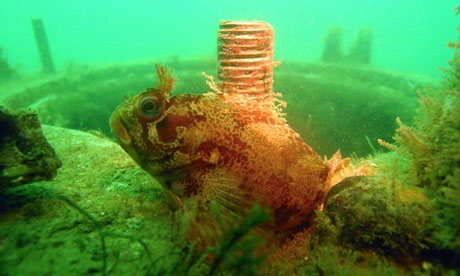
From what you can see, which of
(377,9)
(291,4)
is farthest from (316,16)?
(377,9)

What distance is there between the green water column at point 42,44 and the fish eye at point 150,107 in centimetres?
2028

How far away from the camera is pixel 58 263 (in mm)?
1602

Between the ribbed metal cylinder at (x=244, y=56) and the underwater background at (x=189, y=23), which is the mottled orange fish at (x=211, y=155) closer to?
the ribbed metal cylinder at (x=244, y=56)

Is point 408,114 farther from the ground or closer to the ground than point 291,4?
closer to the ground

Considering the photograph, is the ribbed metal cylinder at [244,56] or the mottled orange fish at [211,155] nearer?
the mottled orange fish at [211,155]

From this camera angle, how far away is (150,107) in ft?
7.97

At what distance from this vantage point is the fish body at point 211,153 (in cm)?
243

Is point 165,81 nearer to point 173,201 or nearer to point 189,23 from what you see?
point 173,201

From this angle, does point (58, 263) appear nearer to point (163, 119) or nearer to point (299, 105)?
point (163, 119)

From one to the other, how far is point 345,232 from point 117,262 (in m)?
2.13

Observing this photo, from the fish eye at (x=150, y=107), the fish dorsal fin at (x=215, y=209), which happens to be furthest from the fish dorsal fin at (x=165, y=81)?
the fish dorsal fin at (x=215, y=209)

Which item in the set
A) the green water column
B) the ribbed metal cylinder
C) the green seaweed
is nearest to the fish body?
the green seaweed

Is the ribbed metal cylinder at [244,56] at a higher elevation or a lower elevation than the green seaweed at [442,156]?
higher

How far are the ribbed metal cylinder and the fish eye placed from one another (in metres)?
1.86
